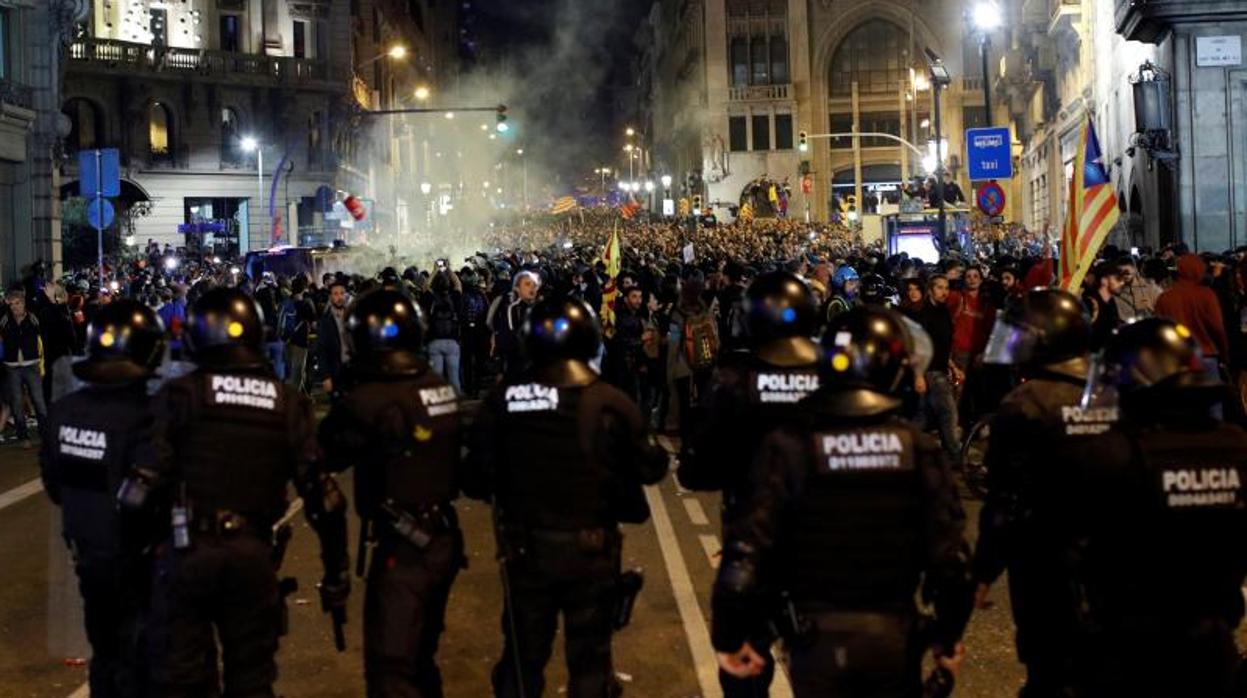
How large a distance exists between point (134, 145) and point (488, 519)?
131 ft

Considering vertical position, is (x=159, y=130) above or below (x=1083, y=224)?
above

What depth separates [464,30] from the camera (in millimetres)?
139750

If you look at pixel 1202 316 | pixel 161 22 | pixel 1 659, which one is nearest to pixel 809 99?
pixel 161 22

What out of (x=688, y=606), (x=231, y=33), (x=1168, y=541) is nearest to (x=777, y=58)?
(x=231, y=33)

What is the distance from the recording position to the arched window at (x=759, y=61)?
77312 millimetres

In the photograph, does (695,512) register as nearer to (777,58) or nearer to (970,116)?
(777,58)

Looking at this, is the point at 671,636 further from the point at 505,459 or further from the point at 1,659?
the point at 1,659

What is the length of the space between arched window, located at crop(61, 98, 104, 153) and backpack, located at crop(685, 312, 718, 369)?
122ft

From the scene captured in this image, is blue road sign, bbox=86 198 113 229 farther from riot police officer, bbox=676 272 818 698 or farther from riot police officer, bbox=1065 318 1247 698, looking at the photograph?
riot police officer, bbox=1065 318 1247 698

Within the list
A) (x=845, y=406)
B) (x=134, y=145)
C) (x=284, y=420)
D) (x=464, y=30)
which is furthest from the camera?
(x=464, y=30)

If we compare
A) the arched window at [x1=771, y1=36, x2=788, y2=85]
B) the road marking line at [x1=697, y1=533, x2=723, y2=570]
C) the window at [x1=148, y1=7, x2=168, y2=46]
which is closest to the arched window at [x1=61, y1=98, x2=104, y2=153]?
the window at [x1=148, y1=7, x2=168, y2=46]

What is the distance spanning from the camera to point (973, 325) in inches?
445

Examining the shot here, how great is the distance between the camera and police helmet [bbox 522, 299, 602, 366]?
4852 millimetres

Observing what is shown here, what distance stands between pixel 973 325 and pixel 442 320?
22.2ft
